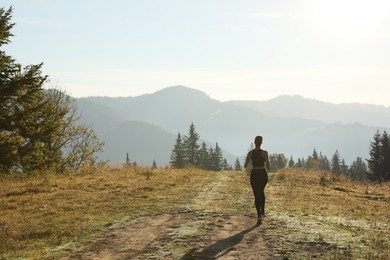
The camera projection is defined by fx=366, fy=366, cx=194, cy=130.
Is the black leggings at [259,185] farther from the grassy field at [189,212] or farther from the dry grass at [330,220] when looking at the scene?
the dry grass at [330,220]

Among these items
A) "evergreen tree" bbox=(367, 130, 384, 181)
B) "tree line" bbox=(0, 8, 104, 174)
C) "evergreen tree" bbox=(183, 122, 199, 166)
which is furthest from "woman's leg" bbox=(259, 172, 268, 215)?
"evergreen tree" bbox=(183, 122, 199, 166)

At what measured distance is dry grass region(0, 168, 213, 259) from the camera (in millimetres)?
9055

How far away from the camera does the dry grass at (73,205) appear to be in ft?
29.7

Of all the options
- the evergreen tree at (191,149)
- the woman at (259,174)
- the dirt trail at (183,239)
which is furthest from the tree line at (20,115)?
the evergreen tree at (191,149)

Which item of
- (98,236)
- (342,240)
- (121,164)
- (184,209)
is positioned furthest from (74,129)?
(342,240)

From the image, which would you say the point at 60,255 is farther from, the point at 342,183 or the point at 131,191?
the point at 342,183

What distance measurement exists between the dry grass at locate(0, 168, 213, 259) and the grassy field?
3cm

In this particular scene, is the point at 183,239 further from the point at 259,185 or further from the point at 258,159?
the point at 258,159

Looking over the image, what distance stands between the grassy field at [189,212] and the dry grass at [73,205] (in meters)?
0.03

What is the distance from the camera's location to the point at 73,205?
13195 millimetres

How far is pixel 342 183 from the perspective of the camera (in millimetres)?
22328

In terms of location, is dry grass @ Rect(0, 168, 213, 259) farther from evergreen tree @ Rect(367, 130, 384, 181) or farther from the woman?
evergreen tree @ Rect(367, 130, 384, 181)

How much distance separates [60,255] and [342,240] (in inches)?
252

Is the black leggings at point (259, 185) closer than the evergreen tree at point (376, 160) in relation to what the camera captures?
Yes
